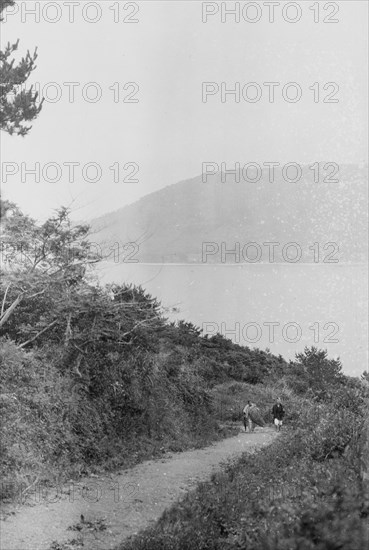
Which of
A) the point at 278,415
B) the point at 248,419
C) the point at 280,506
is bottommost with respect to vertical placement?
the point at 248,419

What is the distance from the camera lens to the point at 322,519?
8.43m

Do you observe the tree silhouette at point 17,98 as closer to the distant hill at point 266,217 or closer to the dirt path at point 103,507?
the dirt path at point 103,507

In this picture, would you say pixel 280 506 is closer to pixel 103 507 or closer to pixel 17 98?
pixel 103 507

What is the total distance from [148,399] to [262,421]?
717 cm

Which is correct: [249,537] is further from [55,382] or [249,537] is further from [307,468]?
[55,382]

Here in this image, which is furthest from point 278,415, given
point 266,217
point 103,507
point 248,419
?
point 266,217

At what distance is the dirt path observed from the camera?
456 inches

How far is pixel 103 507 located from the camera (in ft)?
44.3

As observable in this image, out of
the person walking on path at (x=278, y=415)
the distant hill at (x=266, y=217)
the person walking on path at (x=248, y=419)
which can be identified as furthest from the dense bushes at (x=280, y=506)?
the distant hill at (x=266, y=217)

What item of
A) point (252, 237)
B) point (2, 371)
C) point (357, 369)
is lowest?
point (357, 369)

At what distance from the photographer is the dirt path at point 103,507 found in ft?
38.0

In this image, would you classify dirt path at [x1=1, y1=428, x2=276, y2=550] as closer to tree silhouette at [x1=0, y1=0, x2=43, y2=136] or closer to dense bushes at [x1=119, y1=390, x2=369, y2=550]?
dense bushes at [x1=119, y1=390, x2=369, y2=550]

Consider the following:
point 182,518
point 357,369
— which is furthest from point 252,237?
point 182,518

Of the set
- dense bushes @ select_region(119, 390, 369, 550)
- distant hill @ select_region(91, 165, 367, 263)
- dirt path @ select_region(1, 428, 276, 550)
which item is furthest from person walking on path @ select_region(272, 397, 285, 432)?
distant hill @ select_region(91, 165, 367, 263)
